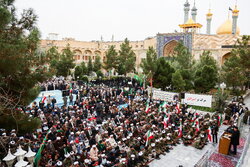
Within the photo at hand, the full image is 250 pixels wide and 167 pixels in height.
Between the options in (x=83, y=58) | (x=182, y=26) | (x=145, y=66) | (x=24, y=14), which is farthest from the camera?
→ (x=83, y=58)

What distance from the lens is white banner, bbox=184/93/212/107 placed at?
16.0 m

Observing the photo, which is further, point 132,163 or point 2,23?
point 132,163

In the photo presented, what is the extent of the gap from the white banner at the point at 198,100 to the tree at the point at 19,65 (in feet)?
44.1

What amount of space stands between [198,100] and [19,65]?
14.6 meters

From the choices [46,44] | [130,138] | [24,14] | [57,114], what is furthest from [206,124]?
[46,44]

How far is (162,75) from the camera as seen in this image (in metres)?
21.3

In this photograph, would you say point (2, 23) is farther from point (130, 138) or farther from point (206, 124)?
point (206, 124)

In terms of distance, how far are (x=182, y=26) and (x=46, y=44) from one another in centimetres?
3060

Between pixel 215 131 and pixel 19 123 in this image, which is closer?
pixel 19 123

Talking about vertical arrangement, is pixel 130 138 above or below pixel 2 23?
below

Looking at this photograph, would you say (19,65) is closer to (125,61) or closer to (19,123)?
(19,123)

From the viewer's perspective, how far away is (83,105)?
14.6 meters

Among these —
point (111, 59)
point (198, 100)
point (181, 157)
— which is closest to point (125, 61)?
point (111, 59)

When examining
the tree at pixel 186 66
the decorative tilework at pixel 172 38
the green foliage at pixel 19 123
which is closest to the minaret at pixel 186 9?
the decorative tilework at pixel 172 38
